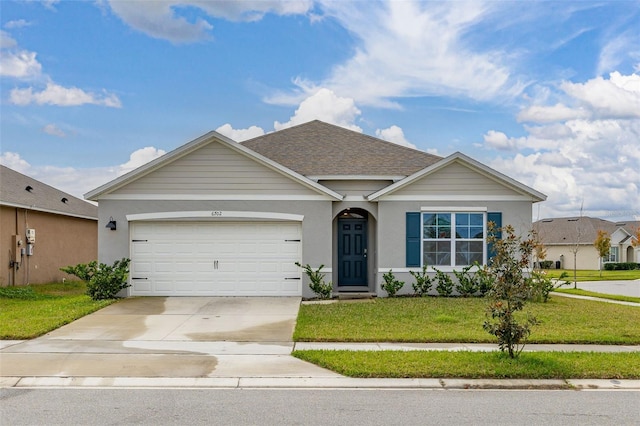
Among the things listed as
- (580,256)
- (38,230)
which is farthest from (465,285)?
(580,256)

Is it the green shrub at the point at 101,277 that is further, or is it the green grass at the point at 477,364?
the green shrub at the point at 101,277

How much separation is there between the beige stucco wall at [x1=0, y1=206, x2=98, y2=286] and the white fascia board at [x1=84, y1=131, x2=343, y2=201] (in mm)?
6049

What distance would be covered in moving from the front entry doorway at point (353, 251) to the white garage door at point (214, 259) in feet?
6.67

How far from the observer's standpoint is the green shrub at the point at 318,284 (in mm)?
16219

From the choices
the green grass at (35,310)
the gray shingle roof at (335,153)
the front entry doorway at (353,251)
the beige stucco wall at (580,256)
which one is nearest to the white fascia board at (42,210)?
the green grass at (35,310)

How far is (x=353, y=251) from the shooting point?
59.5 ft

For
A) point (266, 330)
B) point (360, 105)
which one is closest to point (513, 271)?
point (266, 330)

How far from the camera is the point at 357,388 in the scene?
303 inches

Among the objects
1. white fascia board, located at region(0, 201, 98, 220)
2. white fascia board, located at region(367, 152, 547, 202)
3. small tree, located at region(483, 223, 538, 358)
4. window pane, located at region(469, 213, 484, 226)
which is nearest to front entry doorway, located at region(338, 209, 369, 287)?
white fascia board, located at region(367, 152, 547, 202)

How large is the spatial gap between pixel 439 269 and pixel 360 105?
786 centimetres

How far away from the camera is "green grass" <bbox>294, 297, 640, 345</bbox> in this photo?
10.5 meters

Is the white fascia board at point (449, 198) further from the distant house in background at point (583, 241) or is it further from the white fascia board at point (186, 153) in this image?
the distant house in background at point (583, 241)

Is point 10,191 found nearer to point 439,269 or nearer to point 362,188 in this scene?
point 362,188

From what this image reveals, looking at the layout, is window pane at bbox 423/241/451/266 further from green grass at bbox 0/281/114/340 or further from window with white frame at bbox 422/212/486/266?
green grass at bbox 0/281/114/340
